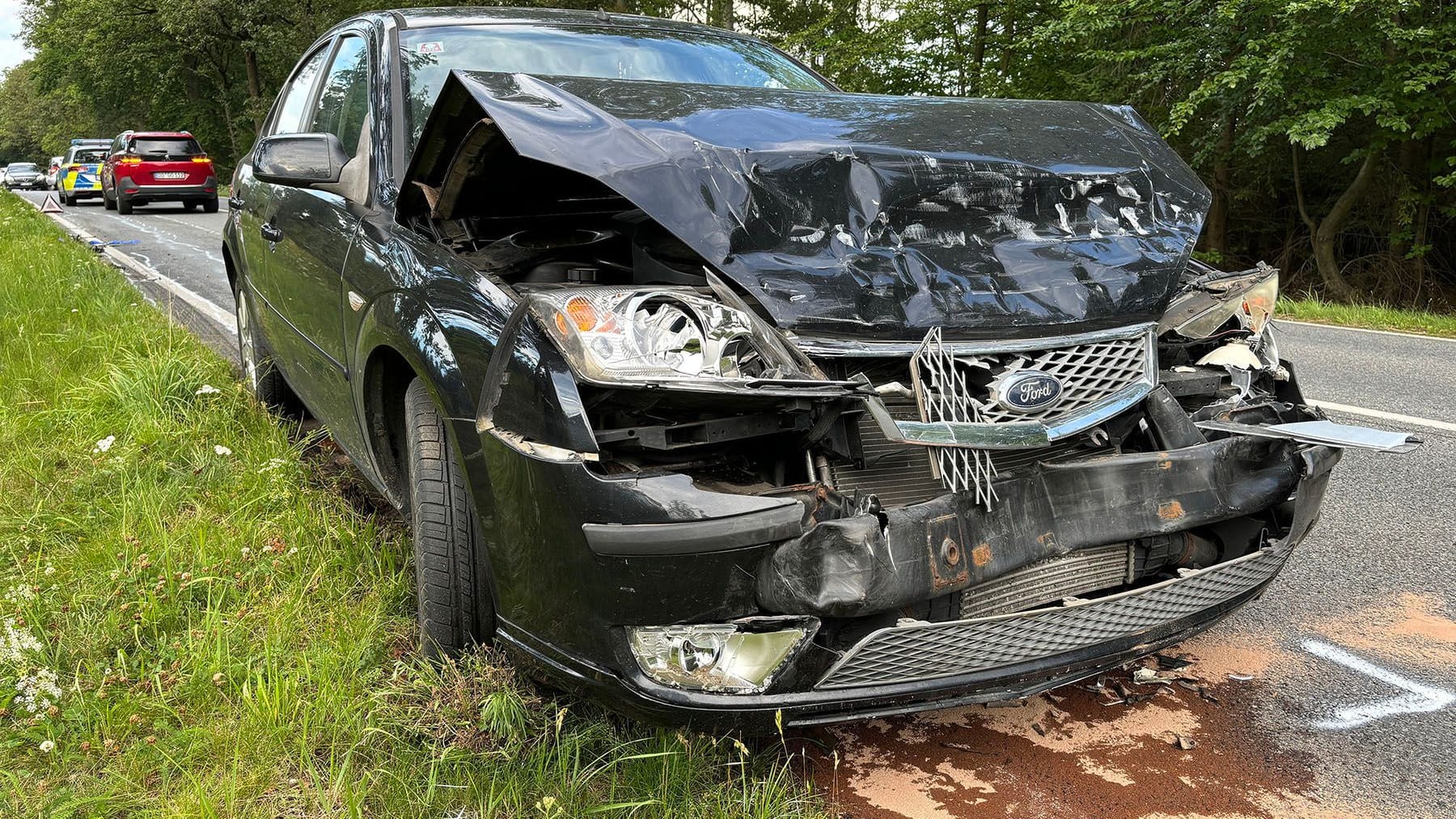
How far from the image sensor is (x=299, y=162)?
3.10 meters

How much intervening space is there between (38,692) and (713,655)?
168cm

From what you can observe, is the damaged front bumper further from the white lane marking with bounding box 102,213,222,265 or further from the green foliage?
the white lane marking with bounding box 102,213,222,265

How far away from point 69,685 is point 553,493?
5.11 feet

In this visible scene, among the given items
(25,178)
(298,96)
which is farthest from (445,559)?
(25,178)

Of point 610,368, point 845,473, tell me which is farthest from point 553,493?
point 845,473

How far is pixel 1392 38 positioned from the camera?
1061 centimetres

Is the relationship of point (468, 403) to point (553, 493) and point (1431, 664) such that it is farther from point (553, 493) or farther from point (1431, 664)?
point (1431, 664)

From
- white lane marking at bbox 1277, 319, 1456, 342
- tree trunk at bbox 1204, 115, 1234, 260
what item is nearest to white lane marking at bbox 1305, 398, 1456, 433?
white lane marking at bbox 1277, 319, 1456, 342

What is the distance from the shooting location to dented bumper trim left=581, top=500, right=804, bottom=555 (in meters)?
1.83

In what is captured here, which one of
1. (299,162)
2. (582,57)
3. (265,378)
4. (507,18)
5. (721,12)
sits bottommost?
(265,378)

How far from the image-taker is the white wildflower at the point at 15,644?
2.58 meters

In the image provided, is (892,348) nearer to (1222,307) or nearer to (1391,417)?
(1222,307)

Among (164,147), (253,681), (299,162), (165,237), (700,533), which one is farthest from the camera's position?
(164,147)

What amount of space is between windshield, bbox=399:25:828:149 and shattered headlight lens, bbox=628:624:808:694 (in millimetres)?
1805
